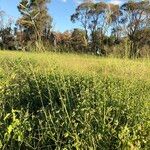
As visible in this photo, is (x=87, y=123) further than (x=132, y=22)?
No

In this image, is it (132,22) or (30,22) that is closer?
(30,22)

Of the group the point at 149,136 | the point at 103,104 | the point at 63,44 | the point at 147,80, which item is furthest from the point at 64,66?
the point at 149,136

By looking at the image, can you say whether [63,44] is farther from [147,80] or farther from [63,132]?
[63,132]

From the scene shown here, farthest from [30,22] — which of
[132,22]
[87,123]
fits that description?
[132,22]

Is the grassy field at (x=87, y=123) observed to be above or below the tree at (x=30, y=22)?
below

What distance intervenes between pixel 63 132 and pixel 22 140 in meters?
0.43

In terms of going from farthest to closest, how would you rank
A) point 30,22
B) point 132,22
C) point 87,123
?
point 132,22 → point 30,22 → point 87,123

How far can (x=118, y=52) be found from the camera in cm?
734

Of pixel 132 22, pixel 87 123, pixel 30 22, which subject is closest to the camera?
pixel 87 123

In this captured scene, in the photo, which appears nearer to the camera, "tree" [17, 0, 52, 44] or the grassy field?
the grassy field

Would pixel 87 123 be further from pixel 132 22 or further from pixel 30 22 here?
pixel 132 22

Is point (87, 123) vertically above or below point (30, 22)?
below

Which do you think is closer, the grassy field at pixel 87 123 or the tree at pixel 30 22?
the grassy field at pixel 87 123

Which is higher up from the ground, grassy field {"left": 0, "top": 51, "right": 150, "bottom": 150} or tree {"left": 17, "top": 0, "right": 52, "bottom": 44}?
tree {"left": 17, "top": 0, "right": 52, "bottom": 44}
